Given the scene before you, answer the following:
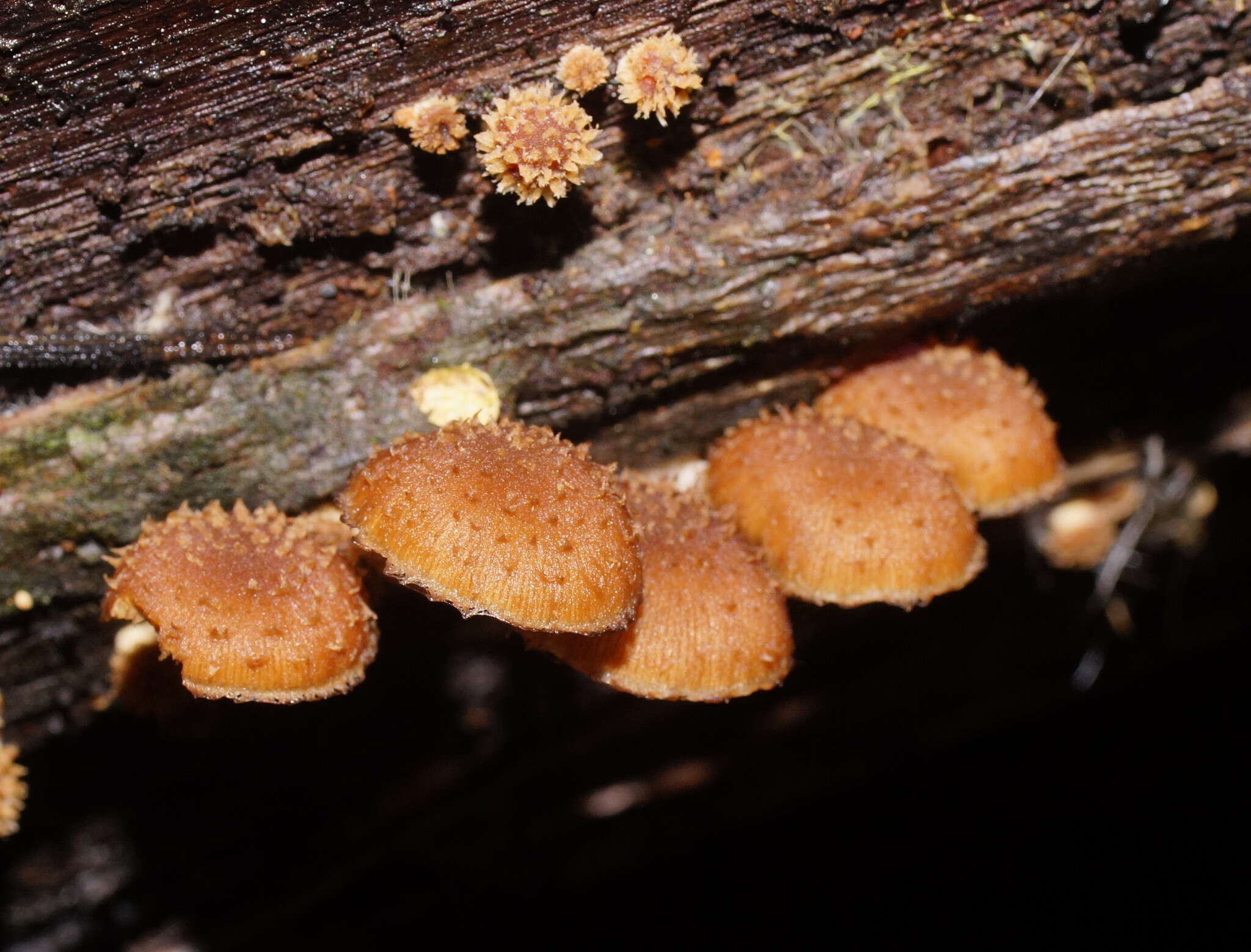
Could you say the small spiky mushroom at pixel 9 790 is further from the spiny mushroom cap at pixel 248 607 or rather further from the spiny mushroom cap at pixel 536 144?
the spiny mushroom cap at pixel 536 144

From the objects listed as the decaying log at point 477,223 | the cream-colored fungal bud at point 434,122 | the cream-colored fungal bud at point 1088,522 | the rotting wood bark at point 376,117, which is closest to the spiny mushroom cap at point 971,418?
the decaying log at point 477,223

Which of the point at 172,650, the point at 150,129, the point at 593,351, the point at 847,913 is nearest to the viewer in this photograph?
the point at 172,650

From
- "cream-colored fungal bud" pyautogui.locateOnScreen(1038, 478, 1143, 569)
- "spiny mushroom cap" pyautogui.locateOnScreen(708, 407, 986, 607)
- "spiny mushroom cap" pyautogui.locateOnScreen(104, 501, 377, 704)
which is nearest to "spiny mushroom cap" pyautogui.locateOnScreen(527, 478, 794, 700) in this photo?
"spiny mushroom cap" pyautogui.locateOnScreen(708, 407, 986, 607)

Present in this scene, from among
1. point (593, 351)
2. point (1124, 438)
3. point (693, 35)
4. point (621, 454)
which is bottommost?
point (1124, 438)

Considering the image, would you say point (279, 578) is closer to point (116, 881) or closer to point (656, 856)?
point (116, 881)

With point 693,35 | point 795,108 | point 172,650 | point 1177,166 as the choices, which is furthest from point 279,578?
point 1177,166

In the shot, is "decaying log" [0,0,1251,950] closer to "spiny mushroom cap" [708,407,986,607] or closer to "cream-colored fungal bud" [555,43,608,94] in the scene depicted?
"cream-colored fungal bud" [555,43,608,94]

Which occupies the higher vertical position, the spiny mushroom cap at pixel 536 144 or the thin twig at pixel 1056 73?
the spiny mushroom cap at pixel 536 144
